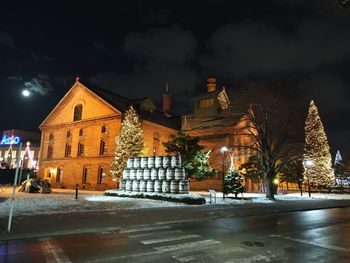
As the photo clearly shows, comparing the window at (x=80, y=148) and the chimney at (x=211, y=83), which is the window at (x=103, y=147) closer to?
the window at (x=80, y=148)

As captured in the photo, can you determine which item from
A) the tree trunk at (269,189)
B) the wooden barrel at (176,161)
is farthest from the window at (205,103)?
the wooden barrel at (176,161)

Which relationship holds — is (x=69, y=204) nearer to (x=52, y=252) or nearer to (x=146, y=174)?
(x=146, y=174)

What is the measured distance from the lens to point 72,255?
742cm

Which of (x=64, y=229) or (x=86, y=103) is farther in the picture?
(x=86, y=103)

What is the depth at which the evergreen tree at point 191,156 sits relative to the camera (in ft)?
96.7

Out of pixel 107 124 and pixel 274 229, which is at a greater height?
pixel 107 124

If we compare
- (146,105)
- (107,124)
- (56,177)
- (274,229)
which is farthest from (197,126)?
(274,229)

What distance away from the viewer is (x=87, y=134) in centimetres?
4306

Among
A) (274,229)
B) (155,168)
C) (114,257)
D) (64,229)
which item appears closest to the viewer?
(114,257)

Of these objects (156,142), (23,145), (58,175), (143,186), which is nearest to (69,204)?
(143,186)

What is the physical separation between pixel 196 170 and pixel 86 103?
899 inches

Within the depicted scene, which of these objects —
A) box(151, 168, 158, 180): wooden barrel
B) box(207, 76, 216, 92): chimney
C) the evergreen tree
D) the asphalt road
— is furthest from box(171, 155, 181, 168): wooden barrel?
box(207, 76, 216, 92): chimney

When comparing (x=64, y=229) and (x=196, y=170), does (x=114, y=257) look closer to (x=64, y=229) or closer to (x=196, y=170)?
(x=64, y=229)

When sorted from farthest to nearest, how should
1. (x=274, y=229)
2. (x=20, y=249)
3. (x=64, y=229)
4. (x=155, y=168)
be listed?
1. (x=155, y=168)
2. (x=274, y=229)
3. (x=64, y=229)
4. (x=20, y=249)
